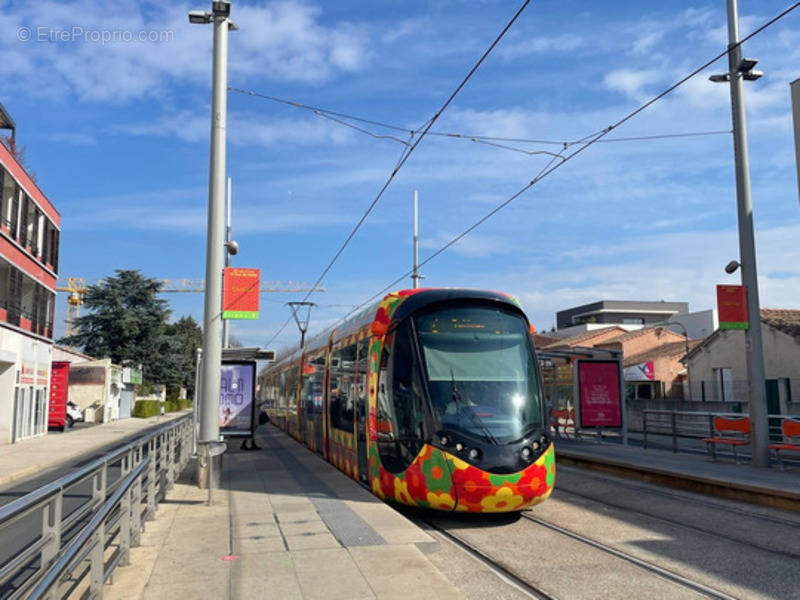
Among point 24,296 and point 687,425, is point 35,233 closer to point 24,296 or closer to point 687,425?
point 24,296

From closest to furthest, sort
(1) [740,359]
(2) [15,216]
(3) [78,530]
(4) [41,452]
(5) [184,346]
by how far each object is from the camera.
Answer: (3) [78,530] → (4) [41,452] → (2) [15,216] → (1) [740,359] → (5) [184,346]

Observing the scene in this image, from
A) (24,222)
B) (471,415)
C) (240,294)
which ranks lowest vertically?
(471,415)

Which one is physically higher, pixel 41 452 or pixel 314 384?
pixel 314 384

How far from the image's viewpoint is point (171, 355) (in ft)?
217

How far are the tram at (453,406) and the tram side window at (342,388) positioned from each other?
3.02 ft

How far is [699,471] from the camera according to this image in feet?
43.9

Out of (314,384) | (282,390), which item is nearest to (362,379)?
Result: (314,384)

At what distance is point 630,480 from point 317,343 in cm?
860

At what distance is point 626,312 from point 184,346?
49.7 meters

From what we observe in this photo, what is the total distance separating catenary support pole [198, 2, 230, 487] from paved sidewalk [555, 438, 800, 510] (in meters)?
7.93

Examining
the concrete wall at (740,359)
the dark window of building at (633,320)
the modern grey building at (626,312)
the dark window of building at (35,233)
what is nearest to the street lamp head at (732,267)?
the concrete wall at (740,359)

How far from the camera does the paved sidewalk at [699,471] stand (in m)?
10.9

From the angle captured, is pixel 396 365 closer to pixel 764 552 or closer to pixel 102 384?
pixel 764 552

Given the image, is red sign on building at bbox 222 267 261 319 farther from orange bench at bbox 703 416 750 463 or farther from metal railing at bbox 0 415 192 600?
orange bench at bbox 703 416 750 463
